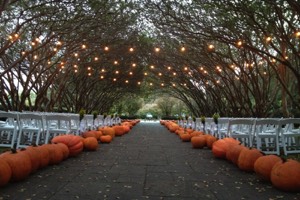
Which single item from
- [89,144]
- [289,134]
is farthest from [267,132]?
[89,144]

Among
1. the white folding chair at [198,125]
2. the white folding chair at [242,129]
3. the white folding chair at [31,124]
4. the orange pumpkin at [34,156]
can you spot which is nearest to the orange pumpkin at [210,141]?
the white folding chair at [242,129]

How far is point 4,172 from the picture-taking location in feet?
13.9

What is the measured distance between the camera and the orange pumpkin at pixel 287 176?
14.0ft

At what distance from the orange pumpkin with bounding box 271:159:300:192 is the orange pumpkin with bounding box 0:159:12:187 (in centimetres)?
343

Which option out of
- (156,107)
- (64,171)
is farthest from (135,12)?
(156,107)

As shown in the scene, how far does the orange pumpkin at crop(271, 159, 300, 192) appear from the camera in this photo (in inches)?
168

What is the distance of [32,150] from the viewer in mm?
5246

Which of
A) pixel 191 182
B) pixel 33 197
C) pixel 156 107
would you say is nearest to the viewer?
pixel 33 197

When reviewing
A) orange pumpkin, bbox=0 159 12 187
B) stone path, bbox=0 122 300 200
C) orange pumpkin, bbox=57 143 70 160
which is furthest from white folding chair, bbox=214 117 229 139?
orange pumpkin, bbox=0 159 12 187

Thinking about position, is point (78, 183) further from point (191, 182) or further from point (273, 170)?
point (273, 170)

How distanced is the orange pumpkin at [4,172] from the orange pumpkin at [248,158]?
11.9 feet

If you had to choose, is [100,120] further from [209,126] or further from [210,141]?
[210,141]

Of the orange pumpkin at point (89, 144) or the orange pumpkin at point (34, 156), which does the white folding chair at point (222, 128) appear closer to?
the orange pumpkin at point (89, 144)

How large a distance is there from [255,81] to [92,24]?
750 centimetres
